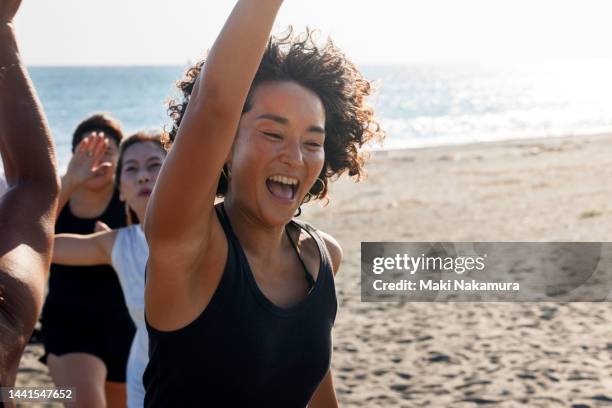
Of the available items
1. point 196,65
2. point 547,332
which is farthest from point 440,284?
point 196,65

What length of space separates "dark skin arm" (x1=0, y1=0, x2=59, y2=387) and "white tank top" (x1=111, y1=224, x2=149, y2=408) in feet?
7.36

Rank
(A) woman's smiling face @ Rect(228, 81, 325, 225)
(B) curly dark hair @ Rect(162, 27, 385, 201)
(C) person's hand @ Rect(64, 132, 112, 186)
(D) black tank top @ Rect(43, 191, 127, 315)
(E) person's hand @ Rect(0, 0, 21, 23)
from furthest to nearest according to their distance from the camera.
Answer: (D) black tank top @ Rect(43, 191, 127, 315) < (C) person's hand @ Rect(64, 132, 112, 186) < (B) curly dark hair @ Rect(162, 27, 385, 201) < (A) woman's smiling face @ Rect(228, 81, 325, 225) < (E) person's hand @ Rect(0, 0, 21, 23)

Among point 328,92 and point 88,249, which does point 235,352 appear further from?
point 88,249

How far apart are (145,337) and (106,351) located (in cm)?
134

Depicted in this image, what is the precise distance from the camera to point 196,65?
2.56 m

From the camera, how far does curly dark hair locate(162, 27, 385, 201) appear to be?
236 centimetres

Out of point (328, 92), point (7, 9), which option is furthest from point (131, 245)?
point (7, 9)

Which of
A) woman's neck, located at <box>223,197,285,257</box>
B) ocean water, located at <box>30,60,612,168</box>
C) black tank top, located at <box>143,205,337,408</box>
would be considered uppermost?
ocean water, located at <box>30,60,612,168</box>

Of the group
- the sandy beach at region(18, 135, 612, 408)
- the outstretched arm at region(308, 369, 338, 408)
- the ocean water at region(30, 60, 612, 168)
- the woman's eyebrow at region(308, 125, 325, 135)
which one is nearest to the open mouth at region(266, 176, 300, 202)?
the woman's eyebrow at region(308, 125, 325, 135)

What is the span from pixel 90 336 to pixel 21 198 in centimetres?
373

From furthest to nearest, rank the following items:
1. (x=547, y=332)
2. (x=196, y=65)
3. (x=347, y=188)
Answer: (x=347, y=188) → (x=547, y=332) → (x=196, y=65)

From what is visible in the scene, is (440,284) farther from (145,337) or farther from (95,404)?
(145,337)

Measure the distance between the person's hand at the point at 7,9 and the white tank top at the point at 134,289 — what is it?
7.64 feet

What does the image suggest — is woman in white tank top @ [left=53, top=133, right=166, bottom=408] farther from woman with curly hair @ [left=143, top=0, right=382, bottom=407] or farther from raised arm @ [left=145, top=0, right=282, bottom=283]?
raised arm @ [left=145, top=0, right=282, bottom=283]
